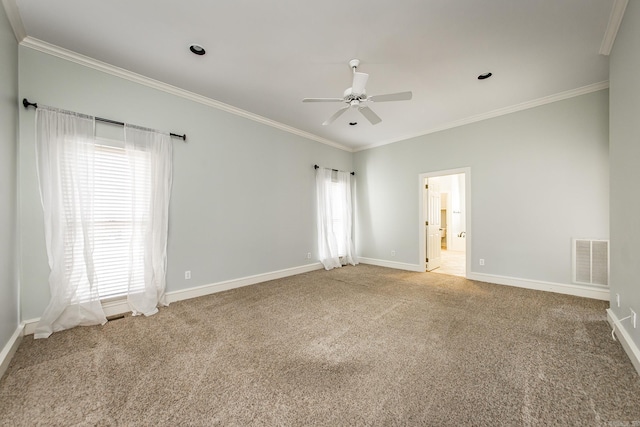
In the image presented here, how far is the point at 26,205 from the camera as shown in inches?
98.8

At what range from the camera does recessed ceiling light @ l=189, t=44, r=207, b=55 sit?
104 inches

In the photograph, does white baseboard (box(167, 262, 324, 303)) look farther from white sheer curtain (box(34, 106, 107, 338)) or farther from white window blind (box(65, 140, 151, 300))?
white sheer curtain (box(34, 106, 107, 338))

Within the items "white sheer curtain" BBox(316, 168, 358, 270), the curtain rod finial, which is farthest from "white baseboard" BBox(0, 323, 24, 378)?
"white sheer curtain" BBox(316, 168, 358, 270)

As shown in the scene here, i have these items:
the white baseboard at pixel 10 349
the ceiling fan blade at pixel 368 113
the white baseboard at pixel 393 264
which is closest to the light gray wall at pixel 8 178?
the white baseboard at pixel 10 349

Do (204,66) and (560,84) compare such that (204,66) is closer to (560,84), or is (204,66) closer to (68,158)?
(68,158)

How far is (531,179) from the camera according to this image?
4.01 m

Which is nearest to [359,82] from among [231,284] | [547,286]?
[231,284]

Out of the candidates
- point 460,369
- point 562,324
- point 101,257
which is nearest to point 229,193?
point 101,257

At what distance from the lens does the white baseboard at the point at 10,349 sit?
6.18 ft

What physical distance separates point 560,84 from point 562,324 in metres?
3.13

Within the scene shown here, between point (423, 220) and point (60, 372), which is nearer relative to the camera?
point (60, 372)

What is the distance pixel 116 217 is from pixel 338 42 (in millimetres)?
3207

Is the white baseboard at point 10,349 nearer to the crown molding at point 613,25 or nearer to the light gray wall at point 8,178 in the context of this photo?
the light gray wall at point 8,178

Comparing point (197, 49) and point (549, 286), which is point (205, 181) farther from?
point (549, 286)
